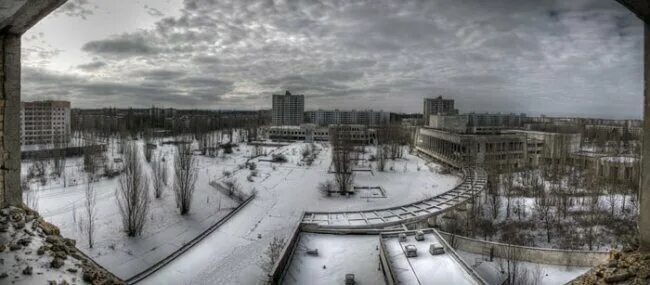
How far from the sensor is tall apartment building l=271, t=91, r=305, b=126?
84.1m

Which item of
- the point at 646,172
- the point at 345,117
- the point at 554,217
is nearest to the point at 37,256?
the point at 646,172

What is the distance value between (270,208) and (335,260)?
7633 mm

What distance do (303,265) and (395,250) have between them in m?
2.27

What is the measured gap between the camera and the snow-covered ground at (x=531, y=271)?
937cm

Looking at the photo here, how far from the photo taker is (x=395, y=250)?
8.61 metres

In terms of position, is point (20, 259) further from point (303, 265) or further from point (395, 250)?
point (395, 250)

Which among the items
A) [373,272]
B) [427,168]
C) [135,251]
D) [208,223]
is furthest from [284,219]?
[427,168]

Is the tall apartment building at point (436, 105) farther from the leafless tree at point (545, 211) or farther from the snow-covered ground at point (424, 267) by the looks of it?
the snow-covered ground at point (424, 267)

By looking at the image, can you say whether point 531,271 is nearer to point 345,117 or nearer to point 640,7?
point 640,7

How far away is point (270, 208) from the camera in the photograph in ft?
52.9

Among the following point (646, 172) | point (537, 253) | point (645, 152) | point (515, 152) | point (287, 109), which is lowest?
point (537, 253)

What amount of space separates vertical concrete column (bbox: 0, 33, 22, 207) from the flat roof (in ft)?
20.4

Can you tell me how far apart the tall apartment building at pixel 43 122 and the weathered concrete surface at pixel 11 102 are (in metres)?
40.6

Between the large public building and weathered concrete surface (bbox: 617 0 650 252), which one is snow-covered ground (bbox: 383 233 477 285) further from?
the large public building
